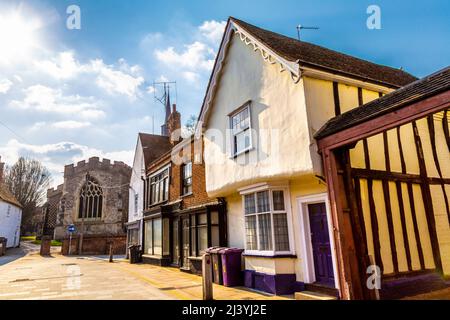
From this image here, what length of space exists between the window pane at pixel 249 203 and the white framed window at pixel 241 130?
1.48m

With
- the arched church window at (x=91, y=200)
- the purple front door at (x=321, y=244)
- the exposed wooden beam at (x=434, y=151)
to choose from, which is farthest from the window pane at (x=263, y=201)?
the arched church window at (x=91, y=200)

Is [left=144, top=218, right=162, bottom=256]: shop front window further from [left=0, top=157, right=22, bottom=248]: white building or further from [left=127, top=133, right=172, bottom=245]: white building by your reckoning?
[left=0, top=157, right=22, bottom=248]: white building

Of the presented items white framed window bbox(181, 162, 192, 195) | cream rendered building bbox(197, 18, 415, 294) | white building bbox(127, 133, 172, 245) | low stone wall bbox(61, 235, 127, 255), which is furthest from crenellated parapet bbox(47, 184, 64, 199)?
cream rendered building bbox(197, 18, 415, 294)

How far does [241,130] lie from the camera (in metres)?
9.96

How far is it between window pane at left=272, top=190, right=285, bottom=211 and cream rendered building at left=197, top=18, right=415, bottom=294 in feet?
0.10

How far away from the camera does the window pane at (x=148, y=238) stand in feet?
60.1

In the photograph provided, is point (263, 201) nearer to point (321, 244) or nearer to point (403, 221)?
point (321, 244)

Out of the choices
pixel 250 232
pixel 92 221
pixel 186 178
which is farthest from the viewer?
pixel 92 221

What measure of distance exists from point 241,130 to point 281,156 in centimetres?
242

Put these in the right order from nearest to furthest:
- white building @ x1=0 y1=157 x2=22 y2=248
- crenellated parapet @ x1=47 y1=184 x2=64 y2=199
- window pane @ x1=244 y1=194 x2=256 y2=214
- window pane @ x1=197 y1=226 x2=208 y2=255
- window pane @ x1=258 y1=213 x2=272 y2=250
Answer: window pane @ x1=258 y1=213 x2=272 y2=250
window pane @ x1=244 y1=194 x2=256 y2=214
window pane @ x1=197 y1=226 x2=208 y2=255
white building @ x1=0 y1=157 x2=22 y2=248
crenellated parapet @ x1=47 y1=184 x2=64 y2=199

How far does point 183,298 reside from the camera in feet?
25.5

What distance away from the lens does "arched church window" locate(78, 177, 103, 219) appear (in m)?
37.1

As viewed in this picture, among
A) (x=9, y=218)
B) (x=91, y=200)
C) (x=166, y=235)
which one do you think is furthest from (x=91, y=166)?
(x=166, y=235)
